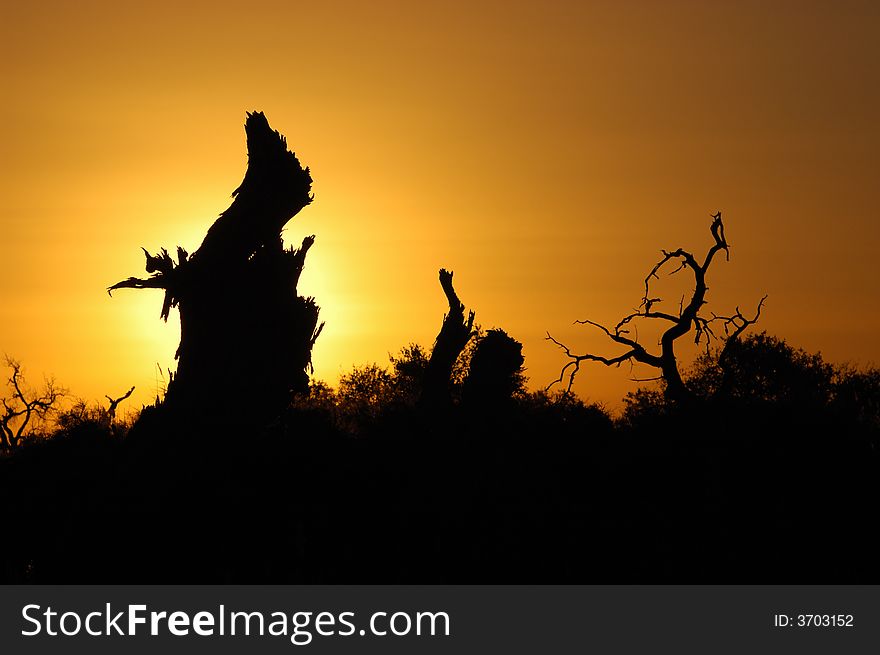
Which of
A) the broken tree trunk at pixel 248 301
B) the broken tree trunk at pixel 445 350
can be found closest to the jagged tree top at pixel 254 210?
the broken tree trunk at pixel 248 301

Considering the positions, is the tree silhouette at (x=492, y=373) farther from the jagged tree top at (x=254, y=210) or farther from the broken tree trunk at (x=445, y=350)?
the jagged tree top at (x=254, y=210)

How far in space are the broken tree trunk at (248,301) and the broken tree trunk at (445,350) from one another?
368 inches

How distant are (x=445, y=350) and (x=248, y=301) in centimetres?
1170

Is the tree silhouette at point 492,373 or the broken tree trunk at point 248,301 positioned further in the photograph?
the tree silhouette at point 492,373

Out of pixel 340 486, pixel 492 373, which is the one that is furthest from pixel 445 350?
pixel 340 486

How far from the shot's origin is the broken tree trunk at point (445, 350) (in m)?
40.3

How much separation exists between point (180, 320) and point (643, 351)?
2086 cm

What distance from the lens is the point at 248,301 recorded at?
30.9 m

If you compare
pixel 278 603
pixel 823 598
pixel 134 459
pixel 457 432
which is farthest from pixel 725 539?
pixel 134 459

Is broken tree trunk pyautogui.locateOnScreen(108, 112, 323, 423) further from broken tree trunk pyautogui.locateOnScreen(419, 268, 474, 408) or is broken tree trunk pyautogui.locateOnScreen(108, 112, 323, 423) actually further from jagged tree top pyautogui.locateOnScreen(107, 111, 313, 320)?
broken tree trunk pyautogui.locateOnScreen(419, 268, 474, 408)

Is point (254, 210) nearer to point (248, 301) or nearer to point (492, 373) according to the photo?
point (248, 301)

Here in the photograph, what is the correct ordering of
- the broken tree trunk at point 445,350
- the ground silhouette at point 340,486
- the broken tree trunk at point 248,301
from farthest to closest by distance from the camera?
1. the broken tree trunk at point 445,350
2. the broken tree trunk at point 248,301
3. the ground silhouette at point 340,486

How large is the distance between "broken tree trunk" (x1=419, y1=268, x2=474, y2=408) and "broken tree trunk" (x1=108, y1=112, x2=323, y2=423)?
368 inches

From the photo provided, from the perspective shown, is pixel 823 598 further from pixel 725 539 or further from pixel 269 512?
pixel 269 512
